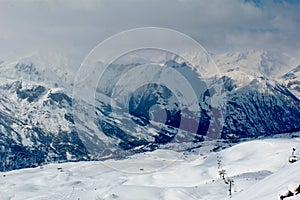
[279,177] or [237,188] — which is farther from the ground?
[279,177]

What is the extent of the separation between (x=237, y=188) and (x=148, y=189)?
18702 mm

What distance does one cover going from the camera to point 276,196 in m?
30.3

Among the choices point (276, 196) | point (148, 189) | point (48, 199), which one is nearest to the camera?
point (276, 196)

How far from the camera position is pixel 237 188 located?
279ft

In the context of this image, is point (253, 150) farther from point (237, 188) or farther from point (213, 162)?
point (237, 188)

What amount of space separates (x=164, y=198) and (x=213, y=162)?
10983cm

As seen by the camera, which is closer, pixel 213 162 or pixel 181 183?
pixel 181 183

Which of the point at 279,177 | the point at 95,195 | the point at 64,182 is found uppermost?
the point at 279,177

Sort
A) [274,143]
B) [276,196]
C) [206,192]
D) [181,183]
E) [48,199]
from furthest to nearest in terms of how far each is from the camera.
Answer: [274,143]
[181,183]
[48,199]
[206,192]
[276,196]

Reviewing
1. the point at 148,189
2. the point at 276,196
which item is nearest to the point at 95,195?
the point at 148,189

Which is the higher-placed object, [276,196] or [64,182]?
[276,196]

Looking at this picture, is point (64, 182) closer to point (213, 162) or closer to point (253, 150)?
point (213, 162)

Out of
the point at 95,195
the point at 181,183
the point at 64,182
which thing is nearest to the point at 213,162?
A: the point at 181,183

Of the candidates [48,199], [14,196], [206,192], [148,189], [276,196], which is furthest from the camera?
[14,196]
